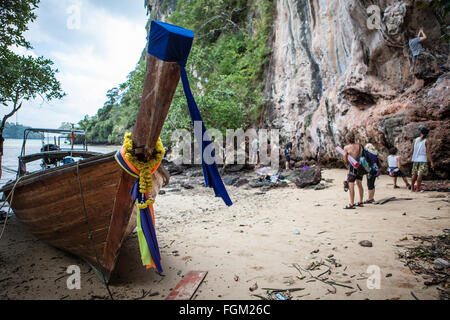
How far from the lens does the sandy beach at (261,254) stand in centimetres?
234

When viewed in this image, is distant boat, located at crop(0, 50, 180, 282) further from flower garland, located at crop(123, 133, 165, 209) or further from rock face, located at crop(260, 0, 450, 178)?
rock face, located at crop(260, 0, 450, 178)

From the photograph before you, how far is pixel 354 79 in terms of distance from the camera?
27.3ft

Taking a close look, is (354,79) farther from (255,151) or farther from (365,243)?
(365,243)

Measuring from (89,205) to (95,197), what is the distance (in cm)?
14

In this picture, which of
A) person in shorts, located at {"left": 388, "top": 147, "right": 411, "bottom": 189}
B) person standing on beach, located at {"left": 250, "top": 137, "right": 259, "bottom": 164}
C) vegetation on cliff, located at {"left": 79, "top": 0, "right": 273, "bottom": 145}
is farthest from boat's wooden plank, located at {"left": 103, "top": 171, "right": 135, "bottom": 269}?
person standing on beach, located at {"left": 250, "top": 137, "right": 259, "bottom": 164}

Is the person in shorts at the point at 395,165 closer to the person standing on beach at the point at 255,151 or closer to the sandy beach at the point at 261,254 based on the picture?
the sandy beach at the point at 261,254

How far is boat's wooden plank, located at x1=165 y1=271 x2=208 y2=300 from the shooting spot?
2285mm

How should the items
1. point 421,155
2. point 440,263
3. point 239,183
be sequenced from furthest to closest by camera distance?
1. point 239,183
2. point 421,155
3. point 440,263

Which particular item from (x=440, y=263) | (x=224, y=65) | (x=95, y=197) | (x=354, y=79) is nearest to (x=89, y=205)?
(x=95, y=197)

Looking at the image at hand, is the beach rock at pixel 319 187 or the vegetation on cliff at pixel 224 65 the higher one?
the vegetation on cliff at pixel 224 65

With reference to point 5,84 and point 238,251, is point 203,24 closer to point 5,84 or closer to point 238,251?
point 5,84

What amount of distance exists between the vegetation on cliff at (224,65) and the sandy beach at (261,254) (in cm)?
824

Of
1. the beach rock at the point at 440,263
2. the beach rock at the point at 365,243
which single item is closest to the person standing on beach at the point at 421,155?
the beach rock at the point at 365,243
